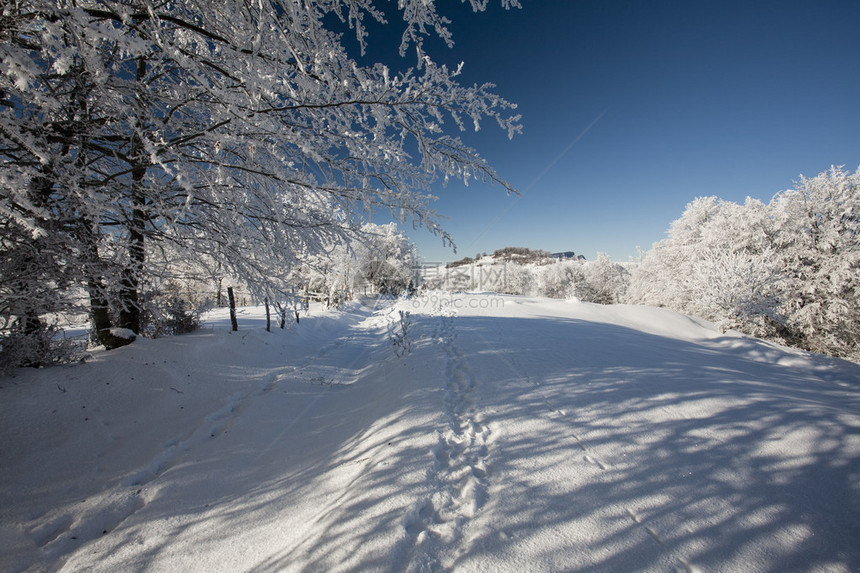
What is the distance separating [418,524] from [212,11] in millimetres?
4769

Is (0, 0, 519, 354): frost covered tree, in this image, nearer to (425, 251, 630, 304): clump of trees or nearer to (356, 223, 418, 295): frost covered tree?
(356, 223, 418, 295): frost covered tree

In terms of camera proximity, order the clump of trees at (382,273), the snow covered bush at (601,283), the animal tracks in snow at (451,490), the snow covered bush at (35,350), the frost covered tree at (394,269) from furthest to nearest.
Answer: the snow covered bush at (601,283), the frost covered tree at (394,269), the clump of trees at (382,273), the snow covered bush at (35,350), the animal tracks in snow at (451,490)

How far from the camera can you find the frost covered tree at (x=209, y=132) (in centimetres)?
198

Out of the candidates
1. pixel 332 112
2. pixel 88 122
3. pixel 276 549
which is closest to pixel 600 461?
pixel 276 549

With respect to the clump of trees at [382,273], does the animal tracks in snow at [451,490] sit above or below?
below

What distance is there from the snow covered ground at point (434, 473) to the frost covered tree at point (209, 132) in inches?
72.1

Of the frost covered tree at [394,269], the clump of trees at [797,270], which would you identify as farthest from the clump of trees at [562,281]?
the clump of trees at [797,270]

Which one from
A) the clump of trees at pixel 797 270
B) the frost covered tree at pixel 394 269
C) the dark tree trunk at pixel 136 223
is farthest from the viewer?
the frost covered tree at pixel 394 269

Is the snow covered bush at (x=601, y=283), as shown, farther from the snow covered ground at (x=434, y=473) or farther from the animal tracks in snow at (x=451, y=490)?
the animal tracks in snow at (x=451, y=490)

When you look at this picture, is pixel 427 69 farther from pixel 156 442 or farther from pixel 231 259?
pixel 156 442

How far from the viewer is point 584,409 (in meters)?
3.52

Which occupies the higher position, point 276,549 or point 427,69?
point 427,69

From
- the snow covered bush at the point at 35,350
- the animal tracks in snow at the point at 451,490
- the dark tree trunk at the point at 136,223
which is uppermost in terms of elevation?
the dark tree trunk at the point at 136,223

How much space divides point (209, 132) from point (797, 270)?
27158 millimetres
